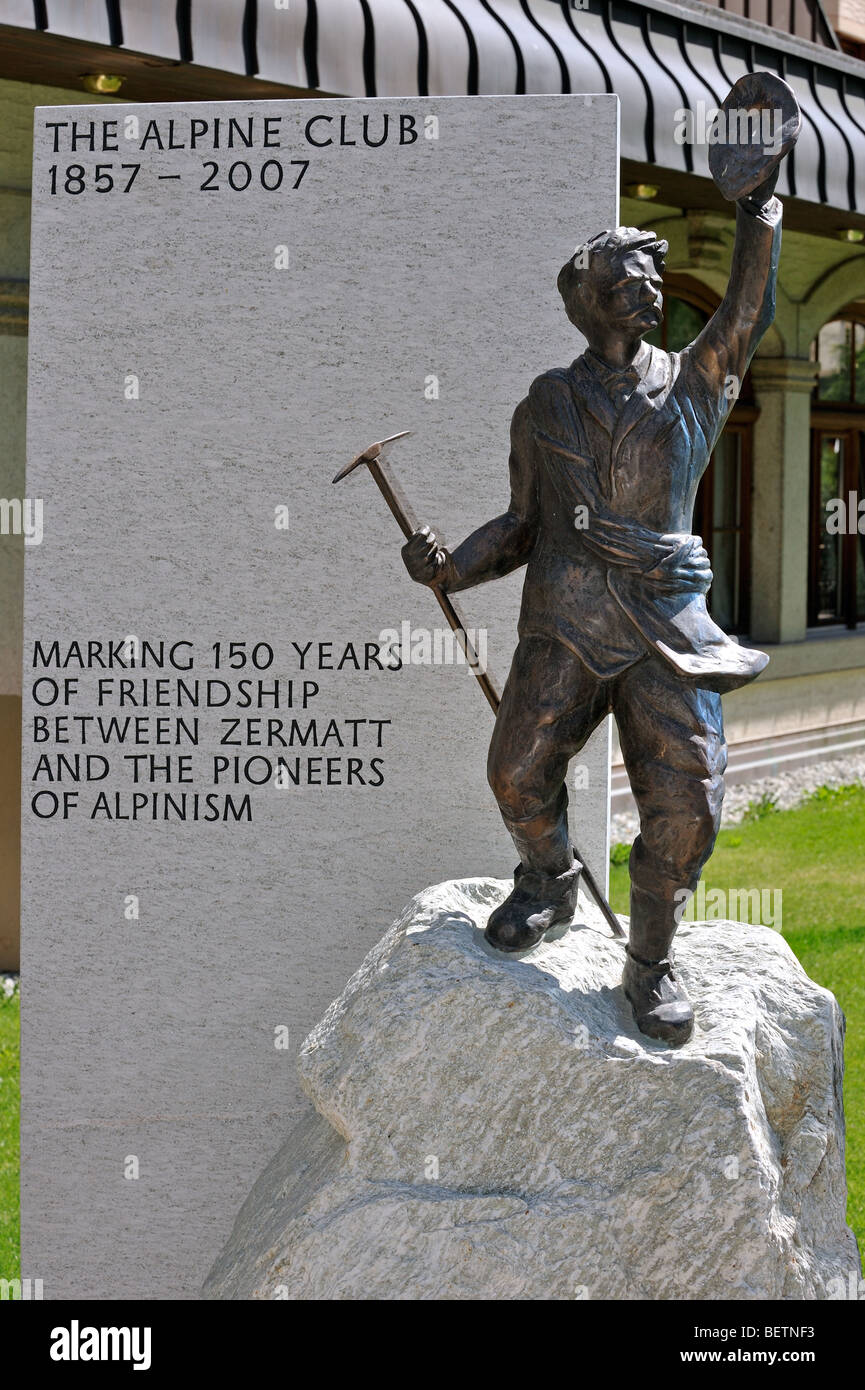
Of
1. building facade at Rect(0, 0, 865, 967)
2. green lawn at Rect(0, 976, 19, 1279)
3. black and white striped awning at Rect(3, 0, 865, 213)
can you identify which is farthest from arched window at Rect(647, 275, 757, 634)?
green lawn at Rect(0, 976, 19, 1279)

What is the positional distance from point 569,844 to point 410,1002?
0.48 m

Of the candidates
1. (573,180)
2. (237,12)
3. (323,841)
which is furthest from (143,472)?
(237,12)

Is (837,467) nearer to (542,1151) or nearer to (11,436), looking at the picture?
(11,436)

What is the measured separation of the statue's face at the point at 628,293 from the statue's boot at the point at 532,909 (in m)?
1.11

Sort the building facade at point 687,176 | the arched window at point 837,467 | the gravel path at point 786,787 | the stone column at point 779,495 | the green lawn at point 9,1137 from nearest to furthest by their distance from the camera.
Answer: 1. the green lawn at point 9,1137
2. the building facade at point 687,176
3. the gravel path at point 786,787
4. the stone column at point 779,495
5. the arched window at point 837,467

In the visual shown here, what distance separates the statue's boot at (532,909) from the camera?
10.0ft

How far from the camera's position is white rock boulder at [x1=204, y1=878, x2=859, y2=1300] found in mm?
2816

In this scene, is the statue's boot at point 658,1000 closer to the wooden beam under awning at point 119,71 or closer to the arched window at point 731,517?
the wooden beam under awning at point 119,71

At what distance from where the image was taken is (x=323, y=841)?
12.7ft

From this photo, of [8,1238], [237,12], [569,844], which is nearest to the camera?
[569,844]

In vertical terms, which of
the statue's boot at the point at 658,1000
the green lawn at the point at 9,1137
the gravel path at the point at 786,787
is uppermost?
the statue's boot at the point at 658,1000

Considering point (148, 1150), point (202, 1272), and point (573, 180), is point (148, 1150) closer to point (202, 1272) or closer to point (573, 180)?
point (202, 1272)

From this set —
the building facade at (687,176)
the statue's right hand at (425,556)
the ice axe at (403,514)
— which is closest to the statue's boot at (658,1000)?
the ice axe at (403,514)

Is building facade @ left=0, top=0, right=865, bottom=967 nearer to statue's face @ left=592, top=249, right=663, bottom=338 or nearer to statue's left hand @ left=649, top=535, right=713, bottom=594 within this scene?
statue's face @ left=592, top=249, right=663, bottom=338
